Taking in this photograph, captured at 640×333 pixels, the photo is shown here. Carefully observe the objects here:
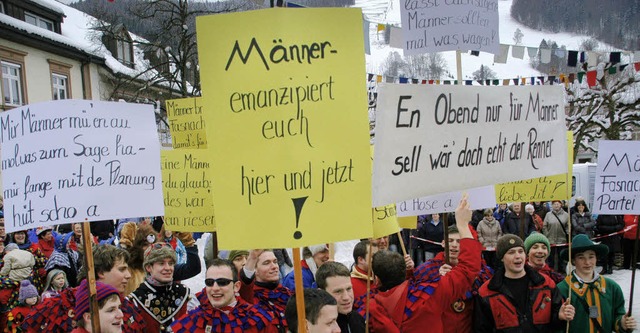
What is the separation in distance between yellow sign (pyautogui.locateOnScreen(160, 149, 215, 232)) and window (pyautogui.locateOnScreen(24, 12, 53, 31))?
2184 centimetres

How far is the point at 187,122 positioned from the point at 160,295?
2.57 meters

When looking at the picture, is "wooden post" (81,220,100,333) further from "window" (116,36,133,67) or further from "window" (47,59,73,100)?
"window" (116,36,133,67)

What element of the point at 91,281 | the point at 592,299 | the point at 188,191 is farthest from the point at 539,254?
the point at 91,281

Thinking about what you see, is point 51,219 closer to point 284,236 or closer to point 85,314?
point 85,314

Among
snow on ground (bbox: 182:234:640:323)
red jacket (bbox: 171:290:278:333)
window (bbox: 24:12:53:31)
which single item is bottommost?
snow on ground (bbox: 182:234:640:323)

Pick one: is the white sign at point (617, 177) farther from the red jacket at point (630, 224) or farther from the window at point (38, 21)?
the window at point (38, 21)

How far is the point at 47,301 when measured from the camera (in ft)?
11.2

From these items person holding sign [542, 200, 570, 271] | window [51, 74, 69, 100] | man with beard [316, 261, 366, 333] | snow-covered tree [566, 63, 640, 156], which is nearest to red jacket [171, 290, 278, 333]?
man with beard [316, 261, 366, 333]

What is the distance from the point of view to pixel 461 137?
2.66 m

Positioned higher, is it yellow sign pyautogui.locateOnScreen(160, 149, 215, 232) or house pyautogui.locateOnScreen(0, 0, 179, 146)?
house pyautogui.locateOnScreen(0, 0, 179, 146)

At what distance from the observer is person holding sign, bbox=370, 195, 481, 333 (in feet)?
10.2

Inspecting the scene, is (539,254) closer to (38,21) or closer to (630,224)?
(630,224)

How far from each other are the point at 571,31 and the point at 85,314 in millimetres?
135759

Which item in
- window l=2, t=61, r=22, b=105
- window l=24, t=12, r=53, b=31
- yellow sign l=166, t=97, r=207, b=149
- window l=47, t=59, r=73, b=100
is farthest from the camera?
window l=47, t=59, r=73, b=100
